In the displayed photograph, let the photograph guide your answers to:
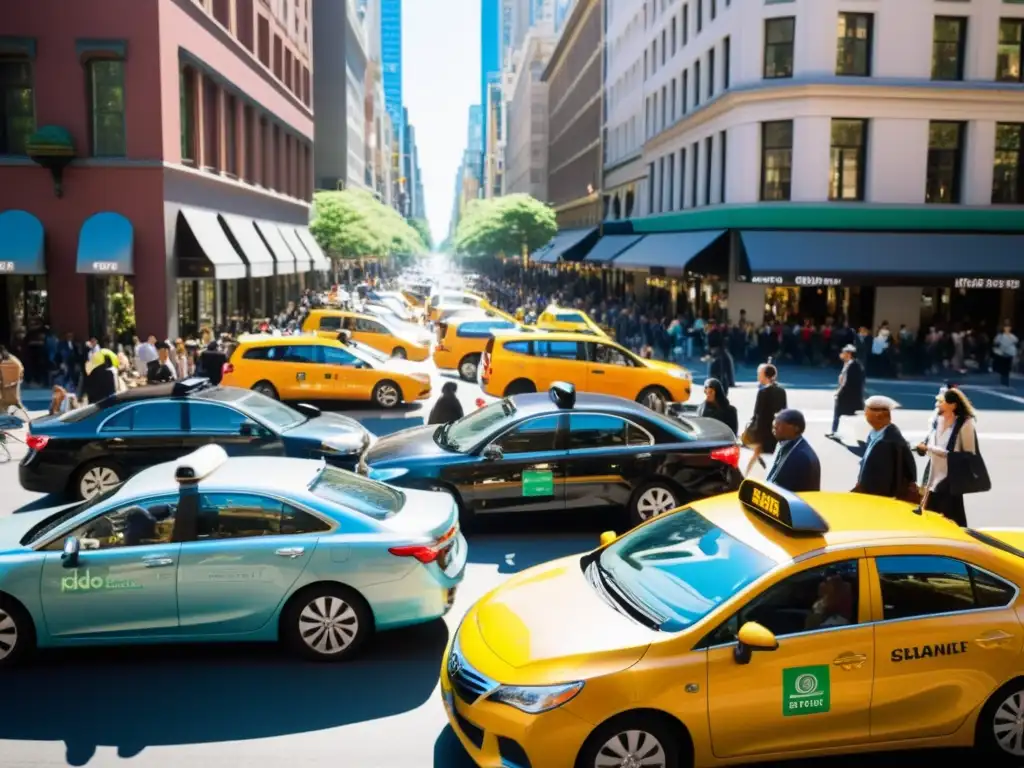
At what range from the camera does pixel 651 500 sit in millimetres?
11172

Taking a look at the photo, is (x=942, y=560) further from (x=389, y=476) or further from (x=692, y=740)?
(x=389, y=476)

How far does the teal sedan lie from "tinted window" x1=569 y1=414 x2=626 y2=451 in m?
3.57

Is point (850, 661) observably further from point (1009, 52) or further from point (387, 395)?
point (1009, 52)

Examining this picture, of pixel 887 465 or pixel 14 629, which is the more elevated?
pixel 887 465

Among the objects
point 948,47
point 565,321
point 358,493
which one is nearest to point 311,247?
point 565,321

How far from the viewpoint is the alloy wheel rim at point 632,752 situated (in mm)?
5312

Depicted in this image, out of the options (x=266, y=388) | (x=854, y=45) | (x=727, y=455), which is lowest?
(x=266, y=388)

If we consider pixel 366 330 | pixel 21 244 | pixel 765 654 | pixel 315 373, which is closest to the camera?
pixel 765 654

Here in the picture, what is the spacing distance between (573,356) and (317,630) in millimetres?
12857

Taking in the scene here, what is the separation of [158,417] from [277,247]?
1131 inches

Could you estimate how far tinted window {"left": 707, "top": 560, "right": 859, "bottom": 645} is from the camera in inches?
219

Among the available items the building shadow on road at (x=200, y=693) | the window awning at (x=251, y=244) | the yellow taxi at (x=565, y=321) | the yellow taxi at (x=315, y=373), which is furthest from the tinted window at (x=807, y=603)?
the window awning at (x=251, y=244)

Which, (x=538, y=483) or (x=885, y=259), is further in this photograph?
(x=885, y=259)

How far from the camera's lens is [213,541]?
741cm
